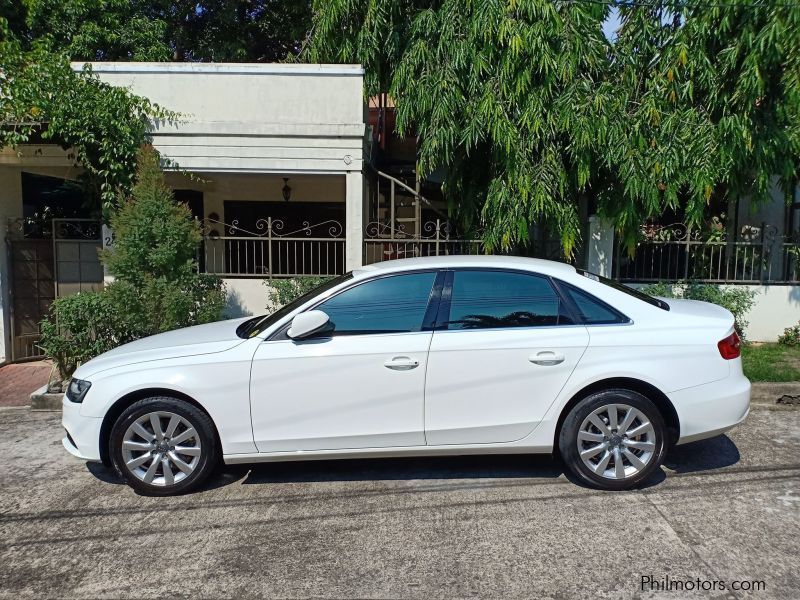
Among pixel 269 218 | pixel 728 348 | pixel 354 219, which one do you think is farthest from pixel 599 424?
pixel 269 218

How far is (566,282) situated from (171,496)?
3166 millimetres

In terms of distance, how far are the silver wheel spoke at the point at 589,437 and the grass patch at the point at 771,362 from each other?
3.55m

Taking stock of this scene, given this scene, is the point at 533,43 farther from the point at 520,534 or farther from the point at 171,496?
the point at 171,496

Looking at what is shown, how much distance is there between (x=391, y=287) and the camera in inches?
170

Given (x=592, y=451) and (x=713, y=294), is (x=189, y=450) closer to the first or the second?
(x=592, y=451)

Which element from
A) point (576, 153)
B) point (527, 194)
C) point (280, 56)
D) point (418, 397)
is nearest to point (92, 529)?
point (418, 397)

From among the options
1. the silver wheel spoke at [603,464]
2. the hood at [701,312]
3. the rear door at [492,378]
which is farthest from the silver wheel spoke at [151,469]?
the hood at [701,312]

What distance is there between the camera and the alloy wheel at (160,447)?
4.14 m

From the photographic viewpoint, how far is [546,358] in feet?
13.6

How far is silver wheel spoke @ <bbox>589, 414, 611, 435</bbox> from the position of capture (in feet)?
13.7

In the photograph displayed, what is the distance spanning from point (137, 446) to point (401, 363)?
74.7 inches

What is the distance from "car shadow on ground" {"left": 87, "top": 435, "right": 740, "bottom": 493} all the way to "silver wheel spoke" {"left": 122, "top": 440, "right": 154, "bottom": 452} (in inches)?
Answer: 18.6

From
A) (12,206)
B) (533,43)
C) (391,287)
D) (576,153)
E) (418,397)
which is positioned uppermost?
(533,43)

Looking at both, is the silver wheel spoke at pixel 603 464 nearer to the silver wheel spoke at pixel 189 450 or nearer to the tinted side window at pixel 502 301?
the tinted side window at pixel 502 301
